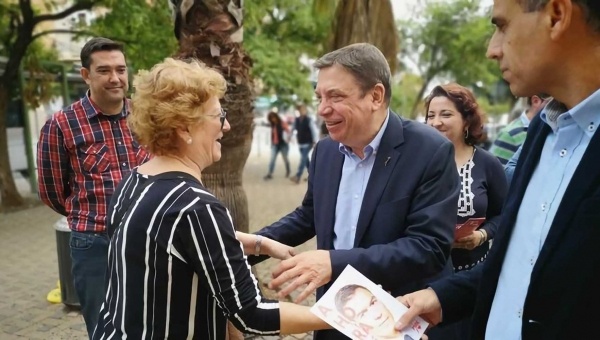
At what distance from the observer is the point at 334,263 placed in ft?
6.17

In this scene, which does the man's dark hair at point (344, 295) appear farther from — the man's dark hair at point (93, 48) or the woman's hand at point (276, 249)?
the man's dark hair at point (93, 48)

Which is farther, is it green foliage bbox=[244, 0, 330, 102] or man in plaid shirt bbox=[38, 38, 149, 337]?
green foliage bbox=[244, 0, 330, 102]

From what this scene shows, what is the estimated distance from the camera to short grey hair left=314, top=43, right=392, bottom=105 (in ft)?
6.80

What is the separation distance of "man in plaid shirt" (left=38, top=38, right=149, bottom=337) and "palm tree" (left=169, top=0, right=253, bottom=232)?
790mm

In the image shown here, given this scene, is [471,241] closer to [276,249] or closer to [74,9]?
[276,249]

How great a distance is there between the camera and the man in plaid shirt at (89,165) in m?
3.35

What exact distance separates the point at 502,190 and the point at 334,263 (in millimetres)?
1720

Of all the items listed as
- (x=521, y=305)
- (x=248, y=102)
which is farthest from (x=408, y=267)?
(x=248, y=102)

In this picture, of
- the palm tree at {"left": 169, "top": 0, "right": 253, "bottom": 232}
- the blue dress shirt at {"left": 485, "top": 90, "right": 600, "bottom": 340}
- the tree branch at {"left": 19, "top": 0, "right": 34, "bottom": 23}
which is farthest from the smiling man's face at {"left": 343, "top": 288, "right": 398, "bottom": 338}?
the tree branch at {"left": 19, "top": 0, "right": 34, "bottom": 23}

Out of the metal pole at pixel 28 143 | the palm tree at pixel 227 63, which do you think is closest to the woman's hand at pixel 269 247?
the palm tree at pixel 227 63

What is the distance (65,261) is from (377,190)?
163 inches

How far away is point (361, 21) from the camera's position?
24.6ft

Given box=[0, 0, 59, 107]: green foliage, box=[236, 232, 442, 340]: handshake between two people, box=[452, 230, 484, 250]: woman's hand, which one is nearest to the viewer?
box=[236, 232, 442, 340]: handshake between two people

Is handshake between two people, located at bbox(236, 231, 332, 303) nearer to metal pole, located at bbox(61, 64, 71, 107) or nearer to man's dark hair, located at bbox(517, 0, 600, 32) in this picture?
man's dark hair, located at bbox(517, 0, 600, 32)
